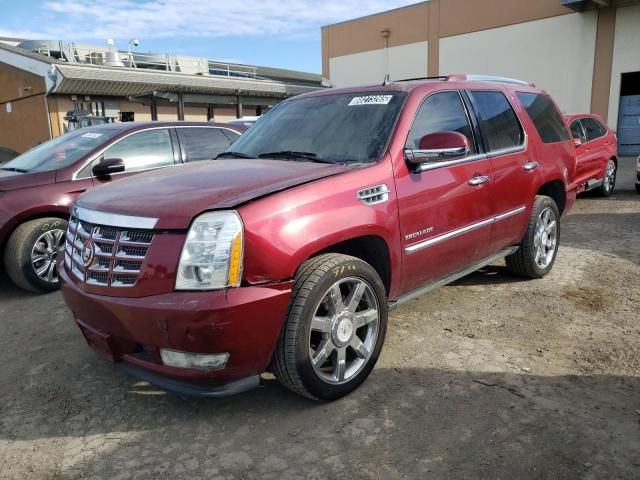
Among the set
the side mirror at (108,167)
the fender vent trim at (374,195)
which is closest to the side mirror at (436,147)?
the fender vent trim at (374,195)

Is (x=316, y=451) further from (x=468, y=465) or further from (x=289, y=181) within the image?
(x=289, y=181)

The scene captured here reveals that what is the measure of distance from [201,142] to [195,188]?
368 centimetres

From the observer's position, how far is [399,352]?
357cm

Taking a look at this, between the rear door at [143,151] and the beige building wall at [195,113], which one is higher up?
the beige building wall at [195,113]

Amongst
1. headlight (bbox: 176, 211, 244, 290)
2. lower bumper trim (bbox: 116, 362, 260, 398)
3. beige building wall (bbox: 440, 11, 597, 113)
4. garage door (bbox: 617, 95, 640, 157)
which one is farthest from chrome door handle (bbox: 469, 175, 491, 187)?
beige building wall (bbox: 440, 11, 597, 113)

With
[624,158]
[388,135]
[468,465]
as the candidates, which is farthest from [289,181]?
[624,158]

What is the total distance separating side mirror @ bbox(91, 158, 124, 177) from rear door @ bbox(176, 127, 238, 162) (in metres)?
1.03

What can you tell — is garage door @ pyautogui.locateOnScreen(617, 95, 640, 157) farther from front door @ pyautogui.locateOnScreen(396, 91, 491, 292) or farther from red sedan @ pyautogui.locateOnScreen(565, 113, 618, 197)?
front door @ pyautogui.locateOnScreen(396, 91, 491, 292)

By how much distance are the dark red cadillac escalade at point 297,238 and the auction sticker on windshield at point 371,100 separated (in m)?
0.01

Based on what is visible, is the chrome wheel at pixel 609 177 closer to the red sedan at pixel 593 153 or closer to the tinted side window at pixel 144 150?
the red sedan at pixel 593 153

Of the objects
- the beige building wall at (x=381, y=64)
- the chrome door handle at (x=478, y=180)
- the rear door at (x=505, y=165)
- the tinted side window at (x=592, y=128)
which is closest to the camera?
the chrome door handle at (x=478, y=180)

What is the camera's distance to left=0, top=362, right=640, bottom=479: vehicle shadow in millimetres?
2434

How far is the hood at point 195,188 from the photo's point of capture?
2.63 metres

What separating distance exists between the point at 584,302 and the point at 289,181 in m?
2.97
